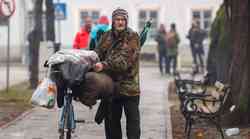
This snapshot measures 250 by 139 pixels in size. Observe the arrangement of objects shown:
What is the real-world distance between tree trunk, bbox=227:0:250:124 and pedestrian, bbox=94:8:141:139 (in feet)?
11.6

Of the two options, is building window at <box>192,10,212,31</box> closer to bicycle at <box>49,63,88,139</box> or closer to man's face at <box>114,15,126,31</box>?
bicycle at <box>49,63,88,139</box>

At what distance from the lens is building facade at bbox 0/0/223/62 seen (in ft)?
121

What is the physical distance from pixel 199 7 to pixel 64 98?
94.6 ft

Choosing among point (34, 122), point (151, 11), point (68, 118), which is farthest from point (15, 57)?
point (68, 118)

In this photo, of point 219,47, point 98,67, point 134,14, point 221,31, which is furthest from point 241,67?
point 134,14

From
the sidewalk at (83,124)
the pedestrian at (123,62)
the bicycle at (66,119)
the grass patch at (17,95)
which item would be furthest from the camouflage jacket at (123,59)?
the grass patch at (17,95)

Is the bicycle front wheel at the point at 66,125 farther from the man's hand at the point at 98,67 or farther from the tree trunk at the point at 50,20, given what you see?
the tree trunk at the point at 50,20

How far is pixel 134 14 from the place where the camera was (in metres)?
37.6

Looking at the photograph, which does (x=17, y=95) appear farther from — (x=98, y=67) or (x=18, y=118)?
(x=98, y=67)

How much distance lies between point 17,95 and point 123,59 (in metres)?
9.38

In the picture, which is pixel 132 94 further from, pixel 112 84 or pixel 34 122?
pixel 34 122

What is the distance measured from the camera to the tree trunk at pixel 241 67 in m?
11.8

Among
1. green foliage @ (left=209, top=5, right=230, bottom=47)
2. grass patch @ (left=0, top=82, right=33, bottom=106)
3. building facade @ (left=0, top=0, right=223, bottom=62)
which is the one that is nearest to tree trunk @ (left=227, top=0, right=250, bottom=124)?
grass patch @ (left=0, top=82, right=33, bottom=106)

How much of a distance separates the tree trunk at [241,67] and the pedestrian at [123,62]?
11.6ft
